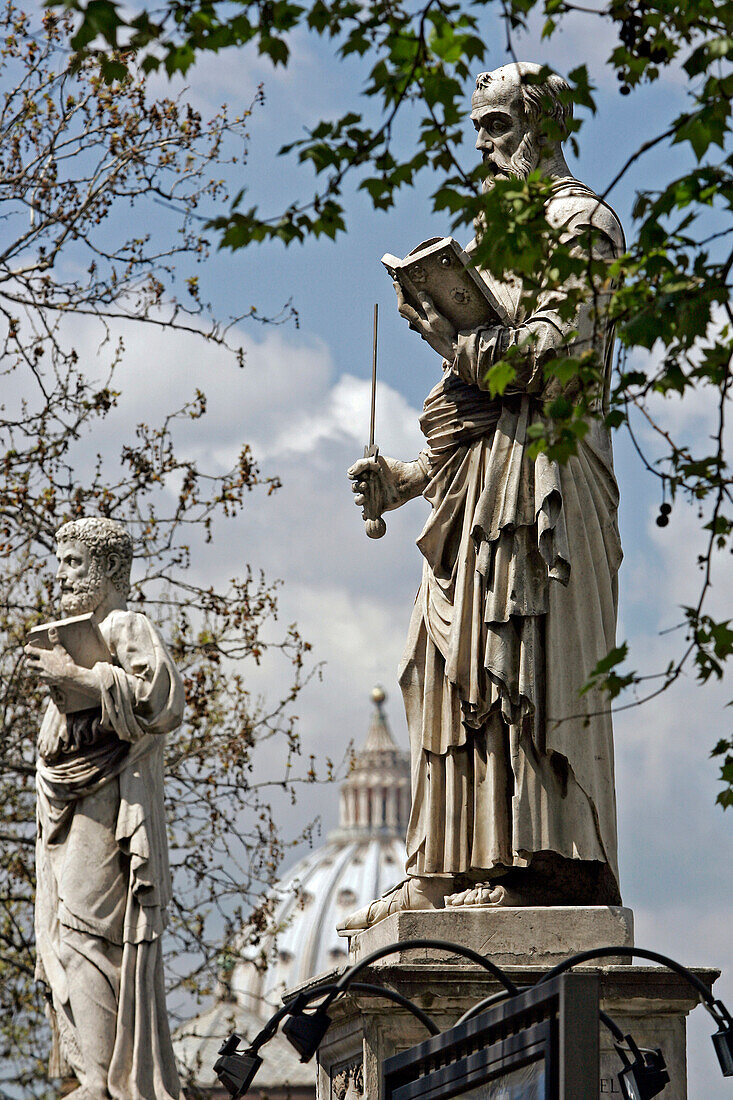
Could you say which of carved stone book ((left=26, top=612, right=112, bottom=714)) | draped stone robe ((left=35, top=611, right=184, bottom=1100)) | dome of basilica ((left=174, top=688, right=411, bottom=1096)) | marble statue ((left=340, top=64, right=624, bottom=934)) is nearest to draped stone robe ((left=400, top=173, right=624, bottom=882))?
marble statue ((left=340, top=64, right=624, bottom=934))

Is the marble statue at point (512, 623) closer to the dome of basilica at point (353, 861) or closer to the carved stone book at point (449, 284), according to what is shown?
the carved stone book at point (449, 284)

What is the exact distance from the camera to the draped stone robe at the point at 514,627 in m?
7.82

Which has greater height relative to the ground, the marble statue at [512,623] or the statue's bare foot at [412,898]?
the marble statue at [512,623]

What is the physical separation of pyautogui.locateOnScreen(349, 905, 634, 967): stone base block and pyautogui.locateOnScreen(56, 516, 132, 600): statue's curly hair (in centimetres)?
336

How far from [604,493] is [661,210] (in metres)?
1.86

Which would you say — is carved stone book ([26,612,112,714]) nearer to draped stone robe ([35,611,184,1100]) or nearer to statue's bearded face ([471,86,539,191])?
draped stone robe ([35,611,184,1100])

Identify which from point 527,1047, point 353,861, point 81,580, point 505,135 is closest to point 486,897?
point 527,1047

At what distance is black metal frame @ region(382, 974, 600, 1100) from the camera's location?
4.63 m

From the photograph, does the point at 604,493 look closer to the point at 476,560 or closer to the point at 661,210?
the point at 476,560

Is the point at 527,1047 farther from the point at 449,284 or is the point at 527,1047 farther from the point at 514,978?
the point at 449,284

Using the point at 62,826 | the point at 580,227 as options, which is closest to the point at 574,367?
the point at 580,227

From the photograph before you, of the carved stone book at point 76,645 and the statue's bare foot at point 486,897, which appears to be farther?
the carved stone book at point 76,645

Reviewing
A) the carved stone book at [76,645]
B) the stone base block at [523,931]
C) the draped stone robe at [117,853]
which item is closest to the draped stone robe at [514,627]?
the stone base block at [523,931]

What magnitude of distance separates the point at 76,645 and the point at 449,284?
2966 millimetres
